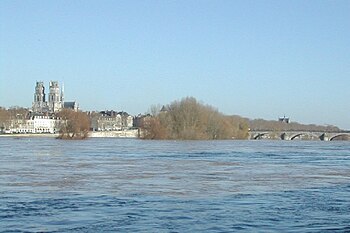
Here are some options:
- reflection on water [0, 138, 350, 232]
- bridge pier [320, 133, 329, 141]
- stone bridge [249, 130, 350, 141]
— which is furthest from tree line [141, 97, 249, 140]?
reflection on water [0, 138, 350, 232]

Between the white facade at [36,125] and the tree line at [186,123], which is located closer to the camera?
the tree line at [186,123]

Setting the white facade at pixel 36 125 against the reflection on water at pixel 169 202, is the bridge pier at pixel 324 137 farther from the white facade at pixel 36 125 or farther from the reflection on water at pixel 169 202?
the reflection on water at pixel 169 202

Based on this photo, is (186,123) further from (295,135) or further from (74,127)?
(295,135)

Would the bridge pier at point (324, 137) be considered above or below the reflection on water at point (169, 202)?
above

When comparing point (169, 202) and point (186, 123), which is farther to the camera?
point (186, 123)

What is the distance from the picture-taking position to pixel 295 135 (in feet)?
489

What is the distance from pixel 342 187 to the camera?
2322 centimetres

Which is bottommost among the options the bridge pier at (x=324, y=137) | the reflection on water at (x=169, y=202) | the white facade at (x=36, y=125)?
the reflection on water at (x=169, y=202)

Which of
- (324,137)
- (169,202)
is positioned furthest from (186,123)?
(169,202)

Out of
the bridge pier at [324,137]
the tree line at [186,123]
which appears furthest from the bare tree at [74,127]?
the bridge pier at [324,137]

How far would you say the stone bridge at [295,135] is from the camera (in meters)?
142

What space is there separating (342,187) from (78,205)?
1073 centimetres

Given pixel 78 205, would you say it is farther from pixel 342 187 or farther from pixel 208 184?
pixel 342 187

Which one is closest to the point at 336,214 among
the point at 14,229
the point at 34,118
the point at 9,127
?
the point at 14,229
